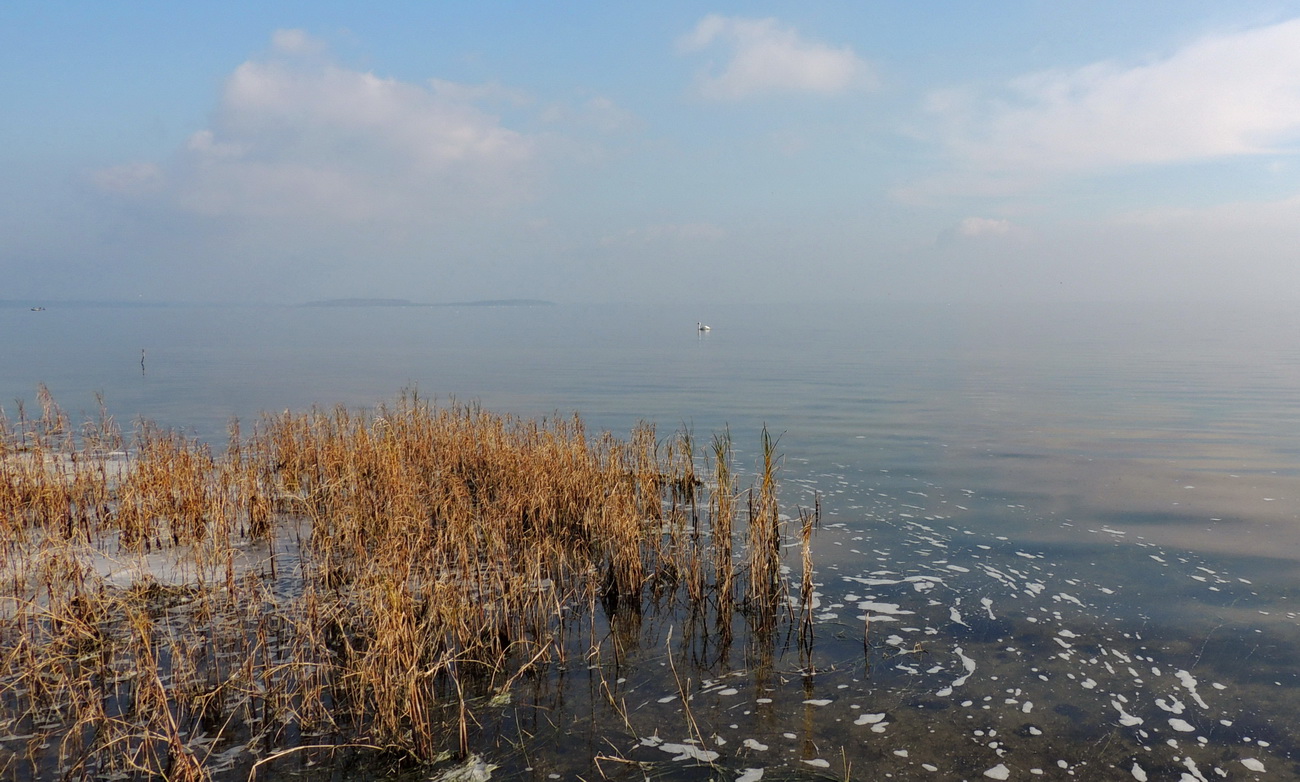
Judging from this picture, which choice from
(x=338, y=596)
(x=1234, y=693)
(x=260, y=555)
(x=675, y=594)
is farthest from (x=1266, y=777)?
(x=260, y=555)

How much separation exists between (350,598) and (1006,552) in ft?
30.8

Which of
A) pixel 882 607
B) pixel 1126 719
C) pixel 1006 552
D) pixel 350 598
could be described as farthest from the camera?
pixel 1006 552

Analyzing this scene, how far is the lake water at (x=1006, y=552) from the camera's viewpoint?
23.1 ft

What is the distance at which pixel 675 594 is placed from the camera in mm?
10117

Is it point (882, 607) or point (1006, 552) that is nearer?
point (882, 607)

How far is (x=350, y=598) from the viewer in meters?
8.98

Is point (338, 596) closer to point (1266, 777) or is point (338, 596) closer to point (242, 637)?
point (242, 637)

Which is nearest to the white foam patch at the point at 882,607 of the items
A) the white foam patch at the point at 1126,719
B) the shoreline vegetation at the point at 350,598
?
the shoreline vegetation at the point at 350,598

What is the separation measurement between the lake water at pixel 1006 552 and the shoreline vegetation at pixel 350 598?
97 centimetres

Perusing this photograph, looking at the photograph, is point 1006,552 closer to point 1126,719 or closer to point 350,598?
point 1126,719

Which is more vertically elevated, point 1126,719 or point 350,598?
point 350,598

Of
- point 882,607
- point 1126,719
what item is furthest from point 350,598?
point 1126,719

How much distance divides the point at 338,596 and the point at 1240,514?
15151 millimetres

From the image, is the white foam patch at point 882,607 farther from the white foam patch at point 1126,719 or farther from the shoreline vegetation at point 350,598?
the white foam patch at point 1126,719
